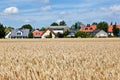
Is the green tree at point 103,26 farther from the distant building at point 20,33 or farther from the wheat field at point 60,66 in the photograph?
the wheat field at point 60,66

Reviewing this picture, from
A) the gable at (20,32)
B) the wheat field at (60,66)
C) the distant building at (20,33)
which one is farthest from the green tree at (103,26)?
the wheat field at (60,66)

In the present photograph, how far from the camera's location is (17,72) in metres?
5.06

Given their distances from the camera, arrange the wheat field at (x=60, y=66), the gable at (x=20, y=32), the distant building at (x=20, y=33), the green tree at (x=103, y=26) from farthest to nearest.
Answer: the green tree at (x=103, y=26) → the gable at (x=20, y=32) → the distant building at (x=20, y=33) → the wheat field at (x=60, y=66)

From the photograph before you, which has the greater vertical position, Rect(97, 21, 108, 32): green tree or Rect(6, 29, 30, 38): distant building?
Rect(97, 21, 108, 32): green tree

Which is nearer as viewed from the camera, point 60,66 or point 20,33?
point 60,66

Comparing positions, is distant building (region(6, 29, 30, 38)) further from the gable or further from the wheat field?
the wheat field

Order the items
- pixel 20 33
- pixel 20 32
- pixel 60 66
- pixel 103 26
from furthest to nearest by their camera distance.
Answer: pixel 103 26
pixel 20 32
pixel 20 33
pixel 60 66

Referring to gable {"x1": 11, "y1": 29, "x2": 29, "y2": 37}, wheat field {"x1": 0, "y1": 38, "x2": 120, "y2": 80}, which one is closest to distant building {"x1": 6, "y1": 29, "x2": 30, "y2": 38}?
gable {"x1": 11, "y1": 29, "x2": 29, "y2": 37}

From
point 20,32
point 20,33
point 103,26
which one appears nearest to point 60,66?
point 20,33

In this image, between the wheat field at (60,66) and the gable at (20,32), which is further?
the gable at (20,32)

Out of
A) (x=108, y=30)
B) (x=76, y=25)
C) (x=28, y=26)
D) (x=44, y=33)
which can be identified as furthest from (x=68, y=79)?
(x=76, y=25)

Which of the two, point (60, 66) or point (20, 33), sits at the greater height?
point (20, 33)

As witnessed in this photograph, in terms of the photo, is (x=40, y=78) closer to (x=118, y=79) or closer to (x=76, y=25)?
(x=118, y=79)

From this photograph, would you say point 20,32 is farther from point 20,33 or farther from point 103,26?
point 103,26
